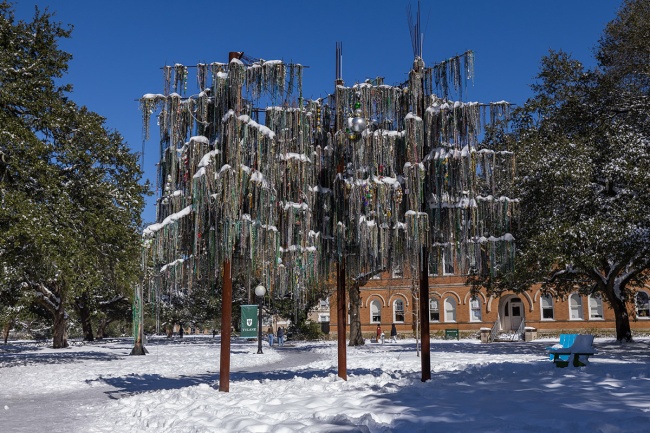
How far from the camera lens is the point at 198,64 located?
40.3 feet

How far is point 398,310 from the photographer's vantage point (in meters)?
60.7

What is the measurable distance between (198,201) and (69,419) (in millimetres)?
4290

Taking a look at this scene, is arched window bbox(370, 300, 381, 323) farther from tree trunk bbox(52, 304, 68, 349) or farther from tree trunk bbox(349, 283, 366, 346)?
tree trunk bbox(52, 304, 68, 349)

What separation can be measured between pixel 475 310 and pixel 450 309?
90.2 inches

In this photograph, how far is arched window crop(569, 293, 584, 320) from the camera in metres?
54.4

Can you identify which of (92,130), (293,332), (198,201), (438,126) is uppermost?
(92,130)


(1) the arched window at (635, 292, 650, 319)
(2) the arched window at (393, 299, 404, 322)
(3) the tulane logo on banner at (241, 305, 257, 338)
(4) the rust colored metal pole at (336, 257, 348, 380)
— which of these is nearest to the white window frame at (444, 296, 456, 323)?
(2) the arched window at (393, 299, 404, 322)

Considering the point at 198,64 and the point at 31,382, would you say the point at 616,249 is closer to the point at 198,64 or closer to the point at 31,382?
the point at 198,64

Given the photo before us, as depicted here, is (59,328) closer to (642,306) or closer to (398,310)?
(398,310)

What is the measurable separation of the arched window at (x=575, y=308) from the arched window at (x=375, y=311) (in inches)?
683

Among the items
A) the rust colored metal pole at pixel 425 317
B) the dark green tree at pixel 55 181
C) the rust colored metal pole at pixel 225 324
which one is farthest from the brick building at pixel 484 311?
the rust colored metal pole at pixel 225 324

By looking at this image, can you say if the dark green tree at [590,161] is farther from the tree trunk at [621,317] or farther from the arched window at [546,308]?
the arched window at [546,308]

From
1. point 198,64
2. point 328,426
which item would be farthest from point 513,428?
point 198,64

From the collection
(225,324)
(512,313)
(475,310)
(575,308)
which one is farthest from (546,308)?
(225,324)
